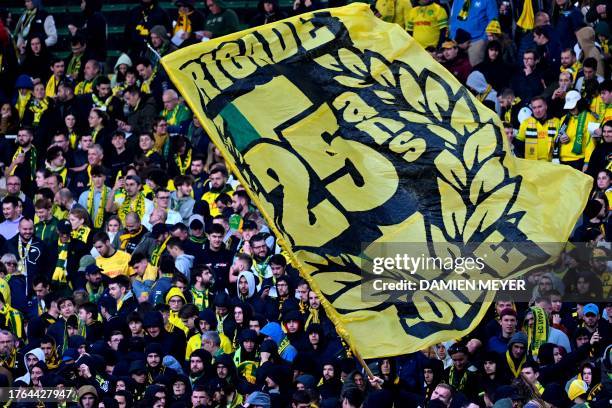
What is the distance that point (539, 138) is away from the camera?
22359mm

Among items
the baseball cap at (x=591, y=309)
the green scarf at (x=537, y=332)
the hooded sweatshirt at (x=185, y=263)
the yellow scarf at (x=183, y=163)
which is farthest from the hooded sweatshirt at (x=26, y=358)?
the baseball cap at (x=591, y=309)

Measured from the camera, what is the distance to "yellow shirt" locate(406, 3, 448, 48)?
25.2 meters

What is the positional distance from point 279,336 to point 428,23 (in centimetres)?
666

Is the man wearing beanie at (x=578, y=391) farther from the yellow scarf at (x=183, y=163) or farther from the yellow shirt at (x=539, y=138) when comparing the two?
the yellow scarf at (x=183, y=163)

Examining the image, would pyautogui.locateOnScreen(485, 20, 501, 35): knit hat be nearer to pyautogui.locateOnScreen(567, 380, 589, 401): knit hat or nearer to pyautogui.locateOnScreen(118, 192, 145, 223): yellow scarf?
pyautogui.locateOnScreen(118, 192, 145, 223): yellow scarf

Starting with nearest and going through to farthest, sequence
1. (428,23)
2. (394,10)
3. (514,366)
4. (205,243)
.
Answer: (514,366)
(205,243)
(428,23)
(394,10)

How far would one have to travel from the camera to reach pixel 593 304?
19.0 m

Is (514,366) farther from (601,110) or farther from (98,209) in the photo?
(98,209)

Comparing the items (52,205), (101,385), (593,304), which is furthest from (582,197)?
(52,205)

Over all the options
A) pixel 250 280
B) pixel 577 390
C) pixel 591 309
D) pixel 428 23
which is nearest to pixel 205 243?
pixel 250 280

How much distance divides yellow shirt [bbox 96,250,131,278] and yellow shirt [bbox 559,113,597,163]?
5093 mm

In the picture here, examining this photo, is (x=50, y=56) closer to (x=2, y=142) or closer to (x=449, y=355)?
(x=2, y=142)

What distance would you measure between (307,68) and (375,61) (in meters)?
0.56

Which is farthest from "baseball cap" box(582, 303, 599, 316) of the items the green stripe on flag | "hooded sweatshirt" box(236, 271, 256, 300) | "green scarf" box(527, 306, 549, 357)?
the green stripe on flag
